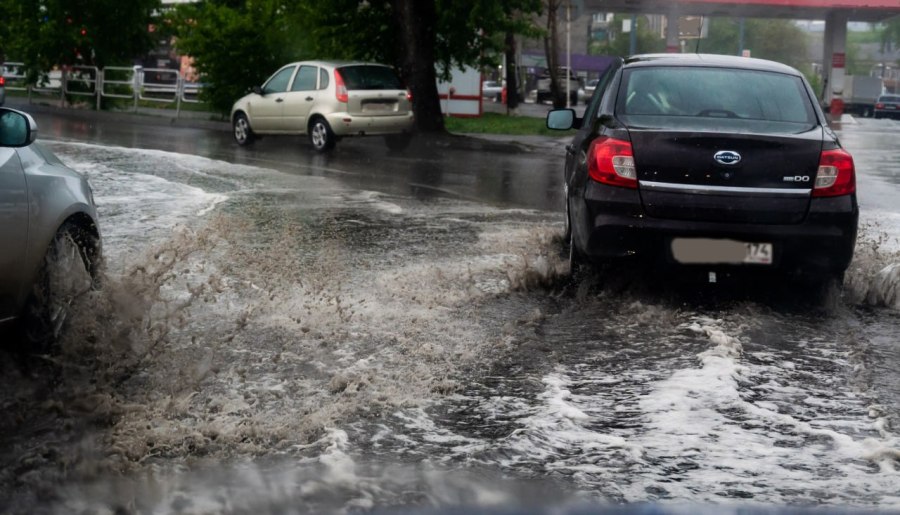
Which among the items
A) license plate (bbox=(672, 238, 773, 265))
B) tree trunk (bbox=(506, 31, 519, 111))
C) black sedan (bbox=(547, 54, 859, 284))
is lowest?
tree trunk (bbox=(506, 31, 519, 111))

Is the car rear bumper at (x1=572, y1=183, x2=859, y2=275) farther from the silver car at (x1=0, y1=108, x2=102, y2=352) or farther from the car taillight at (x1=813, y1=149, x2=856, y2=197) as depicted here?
the silver car at (x1=0, y1=108, x2=102, y2=352)

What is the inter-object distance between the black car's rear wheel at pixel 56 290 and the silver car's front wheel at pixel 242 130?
16968 mm

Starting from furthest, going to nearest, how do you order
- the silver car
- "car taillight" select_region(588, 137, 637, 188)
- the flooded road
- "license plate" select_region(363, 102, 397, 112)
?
"license plate" select_region(363, 102, 397, 112) → "car taillight" select_region(588, 137, 637, 188) → the silver car → the flooded road

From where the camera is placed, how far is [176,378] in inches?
218

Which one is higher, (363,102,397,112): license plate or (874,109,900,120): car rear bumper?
(363,102,397,112): license plate

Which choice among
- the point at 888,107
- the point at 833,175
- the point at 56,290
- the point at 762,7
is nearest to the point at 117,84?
the point at 762,7

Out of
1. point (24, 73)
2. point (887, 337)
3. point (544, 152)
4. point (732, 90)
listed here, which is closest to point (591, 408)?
point (887, 337)

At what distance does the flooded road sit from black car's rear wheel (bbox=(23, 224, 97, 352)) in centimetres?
9

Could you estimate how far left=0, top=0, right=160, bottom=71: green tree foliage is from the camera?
1346 inches

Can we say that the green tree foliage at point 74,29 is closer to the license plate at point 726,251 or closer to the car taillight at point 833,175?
the license plate at point 726,251

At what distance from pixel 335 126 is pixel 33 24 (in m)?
17.3

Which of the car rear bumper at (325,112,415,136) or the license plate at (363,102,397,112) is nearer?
the car rear bumper at (325,112,415,136)

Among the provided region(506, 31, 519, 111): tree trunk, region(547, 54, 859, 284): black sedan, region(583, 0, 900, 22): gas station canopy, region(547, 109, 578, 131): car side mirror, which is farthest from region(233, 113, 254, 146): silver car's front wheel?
region(583, 0, 900, 22): gas station canopy

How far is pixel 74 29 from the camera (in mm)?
34281
